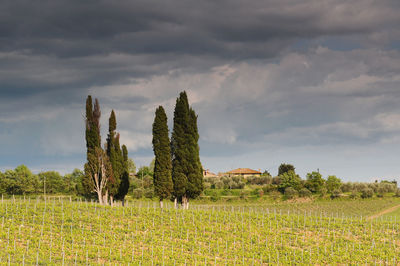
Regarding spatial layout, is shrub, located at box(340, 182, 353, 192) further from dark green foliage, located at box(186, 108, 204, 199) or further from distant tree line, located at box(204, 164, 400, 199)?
dark green foliage, located at box(186, 108, 204, 199)

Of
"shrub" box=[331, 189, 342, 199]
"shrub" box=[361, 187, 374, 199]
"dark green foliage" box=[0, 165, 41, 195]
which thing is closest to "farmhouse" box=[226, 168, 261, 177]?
"shrub" box=[331, 189, 342, 199]

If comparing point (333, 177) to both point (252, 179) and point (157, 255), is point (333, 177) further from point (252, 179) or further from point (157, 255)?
point (157, 255)

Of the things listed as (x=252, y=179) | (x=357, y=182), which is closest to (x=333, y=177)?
(x=357, y=182)

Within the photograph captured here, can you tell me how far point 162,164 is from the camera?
58281mm

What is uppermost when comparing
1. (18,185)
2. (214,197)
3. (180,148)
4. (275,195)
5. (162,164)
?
(180,148)

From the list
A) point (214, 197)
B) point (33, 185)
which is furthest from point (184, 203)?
point (33, 185)

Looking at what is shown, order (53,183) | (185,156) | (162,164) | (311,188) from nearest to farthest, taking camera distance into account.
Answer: (162,164) < (185,156) < (311,188) < (53,183)

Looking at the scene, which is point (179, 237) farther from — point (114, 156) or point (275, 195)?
point (275, 195)

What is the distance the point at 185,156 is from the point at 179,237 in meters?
18.0

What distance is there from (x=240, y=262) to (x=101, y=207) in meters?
20.6

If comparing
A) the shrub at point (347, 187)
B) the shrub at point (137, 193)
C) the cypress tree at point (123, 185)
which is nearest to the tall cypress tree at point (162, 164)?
the cypress tree at point (123, 185)

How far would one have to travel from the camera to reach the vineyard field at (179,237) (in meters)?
36.9

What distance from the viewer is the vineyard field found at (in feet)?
121

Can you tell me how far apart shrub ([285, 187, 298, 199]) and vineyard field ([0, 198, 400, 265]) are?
55642 millimetres
